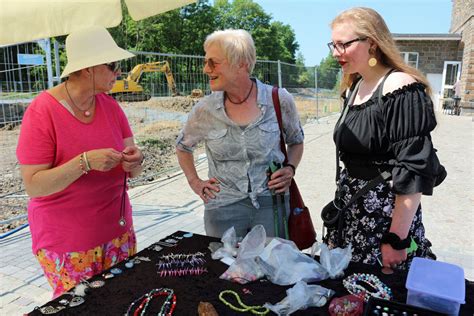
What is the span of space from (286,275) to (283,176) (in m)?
0.71

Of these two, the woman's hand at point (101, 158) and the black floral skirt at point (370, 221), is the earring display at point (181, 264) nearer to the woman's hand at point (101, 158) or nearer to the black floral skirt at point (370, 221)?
the woman's hand at point (101, 158)

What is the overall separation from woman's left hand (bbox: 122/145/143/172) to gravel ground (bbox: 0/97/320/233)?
3405mm

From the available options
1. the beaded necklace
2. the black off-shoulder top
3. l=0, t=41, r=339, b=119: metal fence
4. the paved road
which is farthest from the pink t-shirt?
l=0, t=41, r=339, b=119: metal fence

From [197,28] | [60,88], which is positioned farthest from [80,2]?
[197,28]

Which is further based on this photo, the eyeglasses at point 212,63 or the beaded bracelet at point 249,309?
the eyeglasses at point 212,63

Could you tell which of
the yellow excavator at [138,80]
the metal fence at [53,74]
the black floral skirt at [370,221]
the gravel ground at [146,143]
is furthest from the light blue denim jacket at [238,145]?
the yellow excavator at [138,80]

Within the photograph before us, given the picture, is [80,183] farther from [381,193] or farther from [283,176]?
[381,193]

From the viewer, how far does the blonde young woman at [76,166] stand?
171cm

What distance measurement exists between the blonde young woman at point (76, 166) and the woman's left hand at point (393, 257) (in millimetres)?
1179

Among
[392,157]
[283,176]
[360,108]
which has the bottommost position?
[283,176]

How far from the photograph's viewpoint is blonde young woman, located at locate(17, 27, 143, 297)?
171 cm

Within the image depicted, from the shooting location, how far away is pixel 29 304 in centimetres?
291

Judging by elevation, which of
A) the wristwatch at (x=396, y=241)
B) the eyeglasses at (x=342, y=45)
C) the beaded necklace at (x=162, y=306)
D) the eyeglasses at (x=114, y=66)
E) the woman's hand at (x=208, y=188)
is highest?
the eyeglasses at (x=342, y=45)

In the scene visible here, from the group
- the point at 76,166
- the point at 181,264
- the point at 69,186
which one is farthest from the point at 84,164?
the point at 181,264
